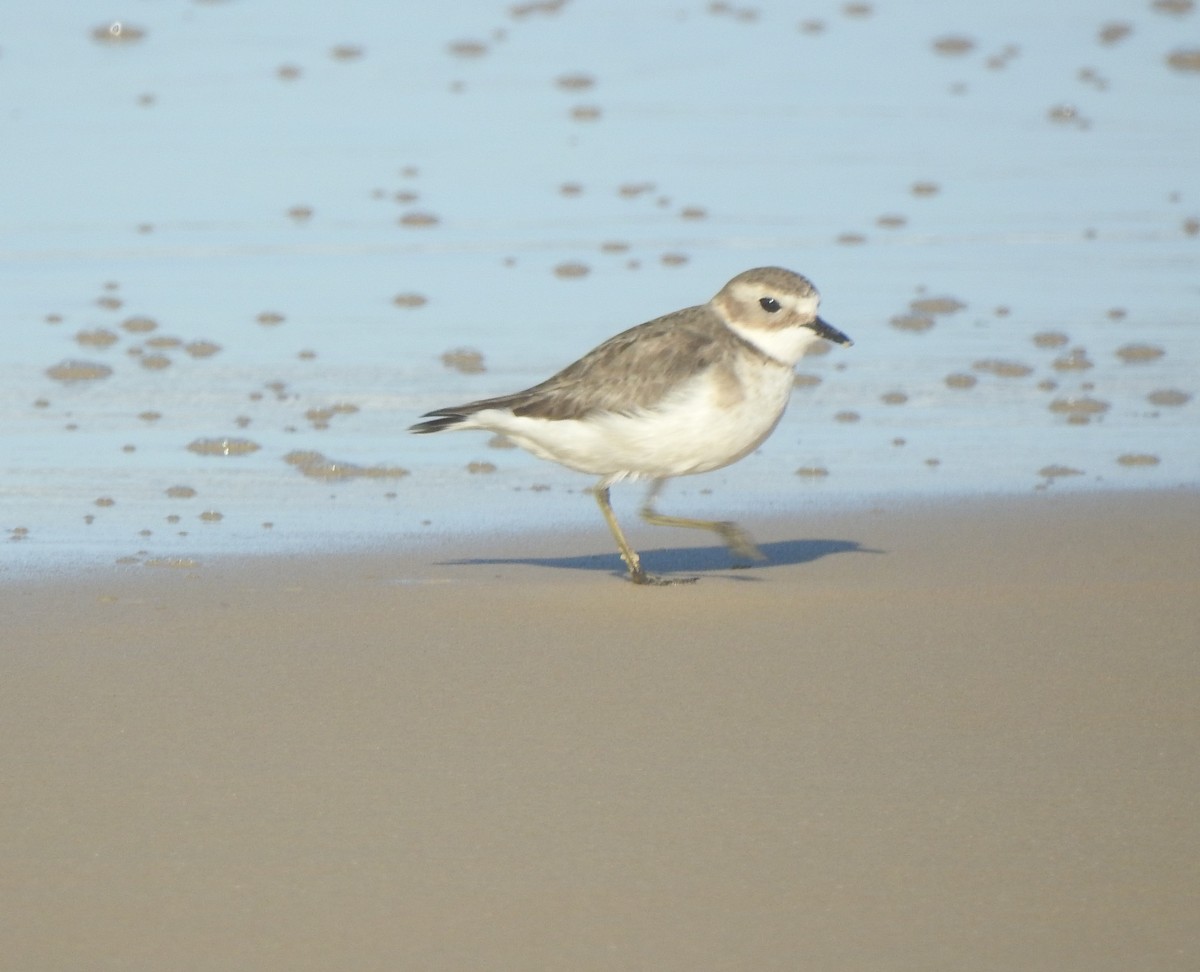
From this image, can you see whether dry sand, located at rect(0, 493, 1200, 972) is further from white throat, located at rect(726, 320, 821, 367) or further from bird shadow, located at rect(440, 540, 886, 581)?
white throat, located at rect(726, 320, 821, 367)

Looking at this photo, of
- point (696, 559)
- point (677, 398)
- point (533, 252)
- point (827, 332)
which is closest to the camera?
point (677, 398)

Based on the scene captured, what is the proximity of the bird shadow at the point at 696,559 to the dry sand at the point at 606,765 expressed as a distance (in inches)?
3.7

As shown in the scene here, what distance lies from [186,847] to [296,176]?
8425 millimetres

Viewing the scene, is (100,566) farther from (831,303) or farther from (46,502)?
(831,303)

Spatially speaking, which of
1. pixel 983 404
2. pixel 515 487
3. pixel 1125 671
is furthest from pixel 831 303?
pixel 1125 671

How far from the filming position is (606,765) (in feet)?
14.9

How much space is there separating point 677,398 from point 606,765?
6.83 ft

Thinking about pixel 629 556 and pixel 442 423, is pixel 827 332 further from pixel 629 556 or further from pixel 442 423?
pixel 442 423

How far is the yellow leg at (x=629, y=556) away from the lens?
6430 mm

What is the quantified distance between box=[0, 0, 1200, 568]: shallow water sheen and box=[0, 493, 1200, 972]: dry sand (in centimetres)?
100

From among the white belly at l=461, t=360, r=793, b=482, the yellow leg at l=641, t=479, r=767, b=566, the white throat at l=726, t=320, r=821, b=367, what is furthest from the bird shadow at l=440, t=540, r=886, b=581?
the white throat at l=726, t=320, r=821, b=367

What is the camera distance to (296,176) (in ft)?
39.4

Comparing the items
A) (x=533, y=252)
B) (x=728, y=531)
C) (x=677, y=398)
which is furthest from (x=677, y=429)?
(x=533, y=252)

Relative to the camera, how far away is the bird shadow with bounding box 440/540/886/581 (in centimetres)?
664
